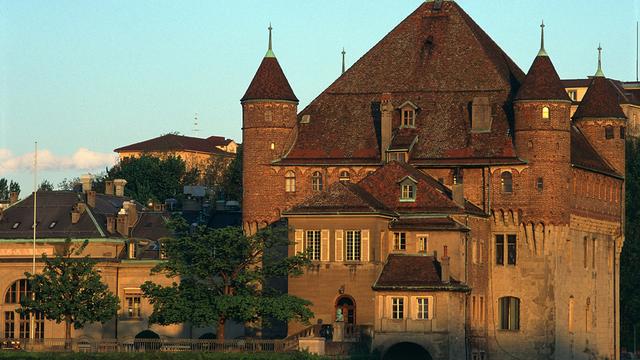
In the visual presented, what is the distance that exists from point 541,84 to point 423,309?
1863cm

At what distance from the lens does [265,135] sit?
4906 inches

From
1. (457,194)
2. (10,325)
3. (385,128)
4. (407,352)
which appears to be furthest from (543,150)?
(10,325)

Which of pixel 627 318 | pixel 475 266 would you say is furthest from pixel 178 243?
pixel 627 318

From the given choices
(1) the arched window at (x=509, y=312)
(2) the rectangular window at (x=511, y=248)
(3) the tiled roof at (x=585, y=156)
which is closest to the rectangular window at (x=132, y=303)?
(1) the arched window at (x=509, y=312)

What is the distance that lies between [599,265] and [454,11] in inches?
689

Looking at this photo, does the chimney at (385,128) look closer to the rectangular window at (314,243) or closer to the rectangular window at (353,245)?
the rectangular window at (314,243)

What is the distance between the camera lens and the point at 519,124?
120 m

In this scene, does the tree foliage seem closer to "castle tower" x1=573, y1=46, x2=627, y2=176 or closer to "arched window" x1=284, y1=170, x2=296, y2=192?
"castle tower" x1=573, y1=46, x2=627, y2=176

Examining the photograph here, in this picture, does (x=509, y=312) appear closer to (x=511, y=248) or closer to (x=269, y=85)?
(x=511, y=248)

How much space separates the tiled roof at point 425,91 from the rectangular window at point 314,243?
12856 millimetres

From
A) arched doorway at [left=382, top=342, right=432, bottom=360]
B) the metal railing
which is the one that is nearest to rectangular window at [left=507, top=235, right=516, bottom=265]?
arched doorway at [left=382, top=342, right=432, bottom=360]

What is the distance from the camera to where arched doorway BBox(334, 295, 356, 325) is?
110 m

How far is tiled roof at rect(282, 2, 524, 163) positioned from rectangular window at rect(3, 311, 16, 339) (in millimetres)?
18025

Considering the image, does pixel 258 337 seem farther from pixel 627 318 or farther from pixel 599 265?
pixel 627 318
